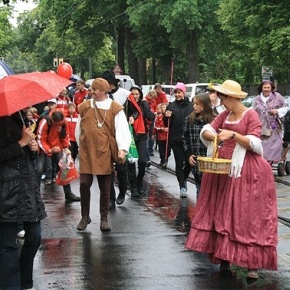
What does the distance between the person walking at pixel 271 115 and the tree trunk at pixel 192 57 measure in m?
28.5

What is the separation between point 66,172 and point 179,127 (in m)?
1.81

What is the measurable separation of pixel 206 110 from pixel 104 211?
1707 millimetres

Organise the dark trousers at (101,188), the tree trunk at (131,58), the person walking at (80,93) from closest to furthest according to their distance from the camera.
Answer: the dark trousers at (101,188) < the person walking at (80,93) < the tree trunk at (131,58)

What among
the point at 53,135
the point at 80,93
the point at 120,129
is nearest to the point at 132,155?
the point at 53,135

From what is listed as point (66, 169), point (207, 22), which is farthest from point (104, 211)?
point (207, 22)

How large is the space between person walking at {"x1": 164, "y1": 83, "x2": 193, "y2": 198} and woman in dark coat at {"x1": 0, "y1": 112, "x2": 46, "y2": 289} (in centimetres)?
623

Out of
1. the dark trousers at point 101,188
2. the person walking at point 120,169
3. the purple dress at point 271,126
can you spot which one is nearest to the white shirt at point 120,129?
the dark trousers at point 101,188

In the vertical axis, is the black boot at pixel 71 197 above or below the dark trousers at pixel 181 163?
below

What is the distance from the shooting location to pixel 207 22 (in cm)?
4234

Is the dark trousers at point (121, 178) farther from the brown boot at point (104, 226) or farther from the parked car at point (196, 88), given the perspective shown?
the parked car at point (196, 88)

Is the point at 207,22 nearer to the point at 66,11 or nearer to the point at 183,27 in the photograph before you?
the point at 183,27

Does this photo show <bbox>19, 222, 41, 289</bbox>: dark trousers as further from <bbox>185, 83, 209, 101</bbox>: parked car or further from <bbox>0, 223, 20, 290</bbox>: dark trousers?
<bbox>185, 83, 209, 101</bbox>: parked car

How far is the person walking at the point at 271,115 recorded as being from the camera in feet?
47.6

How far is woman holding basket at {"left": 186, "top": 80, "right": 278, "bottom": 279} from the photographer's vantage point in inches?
281
